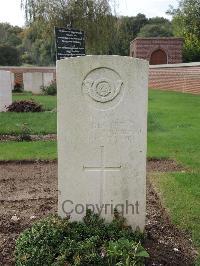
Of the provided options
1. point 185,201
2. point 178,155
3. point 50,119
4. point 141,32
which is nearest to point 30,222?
point 185,201

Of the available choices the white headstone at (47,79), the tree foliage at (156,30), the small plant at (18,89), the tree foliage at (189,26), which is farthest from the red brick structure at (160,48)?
the tree foliage at (156,30)

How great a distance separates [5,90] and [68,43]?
99.6 inches

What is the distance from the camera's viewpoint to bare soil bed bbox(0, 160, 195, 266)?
161 inches

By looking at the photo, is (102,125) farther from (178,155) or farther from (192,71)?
(192,71)

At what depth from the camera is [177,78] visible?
1088 inches

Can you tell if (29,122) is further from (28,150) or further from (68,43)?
(28,150)

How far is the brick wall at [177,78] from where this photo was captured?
2489 cm

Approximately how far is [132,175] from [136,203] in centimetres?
27

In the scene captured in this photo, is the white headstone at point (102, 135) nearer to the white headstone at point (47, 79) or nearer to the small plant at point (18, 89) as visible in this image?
the white headstone at point (47, 79)

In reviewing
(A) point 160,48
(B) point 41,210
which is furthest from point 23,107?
(A) point 160,48

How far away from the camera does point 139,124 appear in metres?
4.11

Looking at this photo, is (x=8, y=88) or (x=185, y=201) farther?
(x=8, y=88)

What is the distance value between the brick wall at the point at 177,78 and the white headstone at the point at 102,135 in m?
20.8

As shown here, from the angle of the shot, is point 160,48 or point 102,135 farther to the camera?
point 160,48
